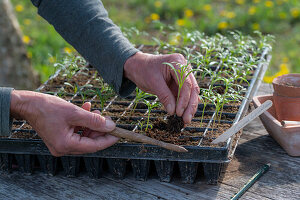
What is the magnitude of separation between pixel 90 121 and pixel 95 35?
65 cm

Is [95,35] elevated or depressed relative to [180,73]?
elevated

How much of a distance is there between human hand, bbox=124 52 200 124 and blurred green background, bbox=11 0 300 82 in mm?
2731

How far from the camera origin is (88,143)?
191cm

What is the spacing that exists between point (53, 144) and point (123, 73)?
1.86 feet

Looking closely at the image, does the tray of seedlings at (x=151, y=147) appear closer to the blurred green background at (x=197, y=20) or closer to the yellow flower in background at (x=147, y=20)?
the blurred green background at (x=197, y=20)

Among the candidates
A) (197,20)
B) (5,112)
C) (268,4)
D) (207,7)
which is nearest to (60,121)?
(5,112)

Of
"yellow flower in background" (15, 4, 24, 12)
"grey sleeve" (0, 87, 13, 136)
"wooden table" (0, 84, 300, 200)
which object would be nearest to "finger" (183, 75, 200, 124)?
"wooden table" (0, 84, 300, 200)

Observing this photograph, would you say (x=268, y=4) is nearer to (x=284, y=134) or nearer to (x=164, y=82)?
(x=284, y=134)

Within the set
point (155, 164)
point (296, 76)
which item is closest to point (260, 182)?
point (155, 164)

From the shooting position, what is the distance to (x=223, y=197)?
1978mm

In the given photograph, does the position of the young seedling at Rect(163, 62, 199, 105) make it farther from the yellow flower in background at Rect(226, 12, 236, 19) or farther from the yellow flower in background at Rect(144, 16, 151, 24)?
the yellow flower in background at Rect(144, 16, 151, 24)

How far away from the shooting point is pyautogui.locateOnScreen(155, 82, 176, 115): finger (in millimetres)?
2068

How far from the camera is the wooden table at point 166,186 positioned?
6.60ft

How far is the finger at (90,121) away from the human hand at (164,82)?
1.03 feet
